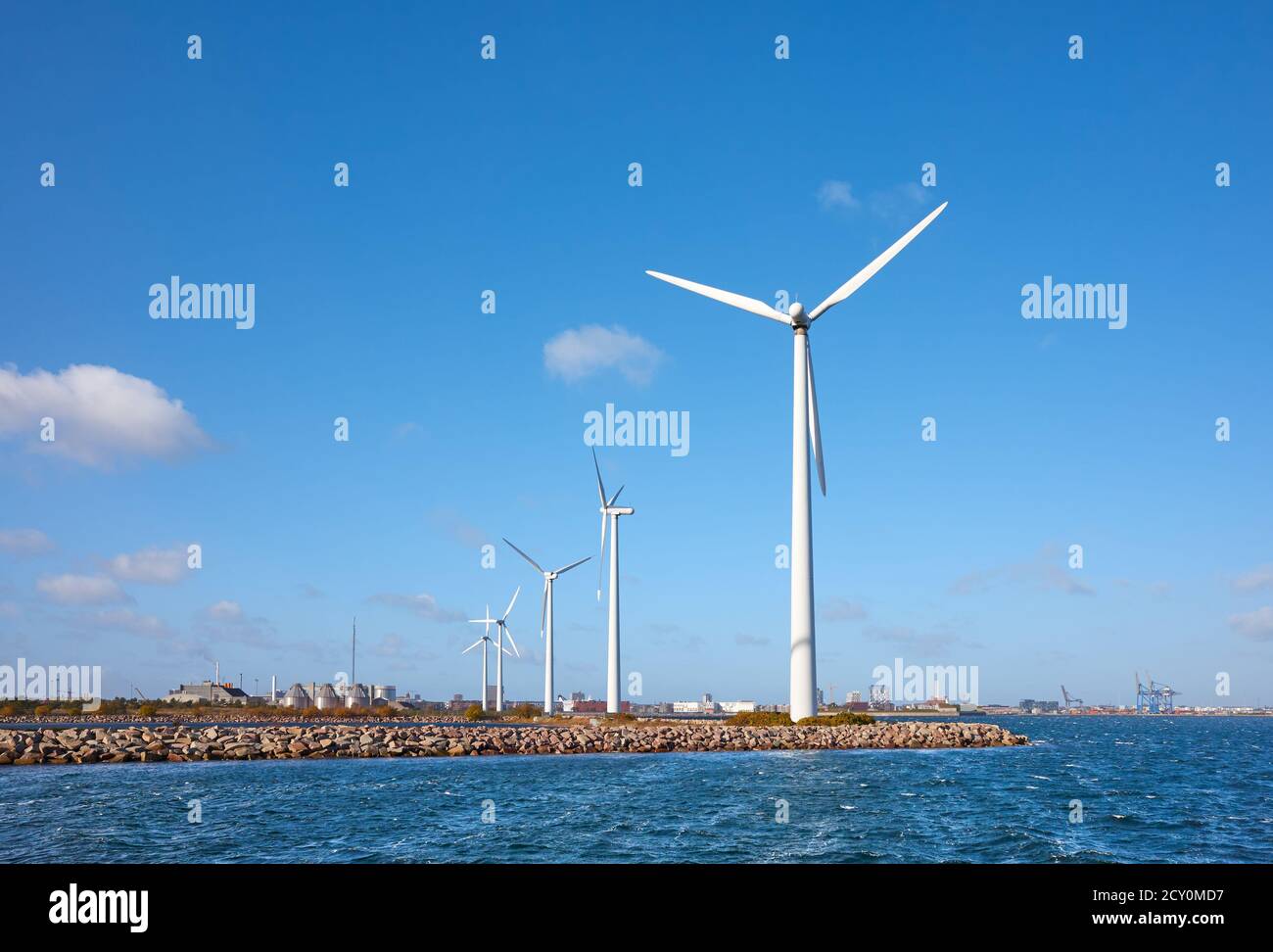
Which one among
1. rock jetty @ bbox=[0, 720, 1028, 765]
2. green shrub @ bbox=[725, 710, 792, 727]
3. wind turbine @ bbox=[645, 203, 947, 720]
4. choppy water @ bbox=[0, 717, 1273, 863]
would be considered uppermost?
wind turbine @ bbox=[645, 203, 947, 720]

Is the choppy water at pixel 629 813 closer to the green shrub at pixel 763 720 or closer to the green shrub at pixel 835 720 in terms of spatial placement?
the green shrub at pixel 835 720

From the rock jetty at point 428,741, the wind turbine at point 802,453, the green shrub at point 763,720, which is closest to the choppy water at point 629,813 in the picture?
the rock jetty at point 428,741

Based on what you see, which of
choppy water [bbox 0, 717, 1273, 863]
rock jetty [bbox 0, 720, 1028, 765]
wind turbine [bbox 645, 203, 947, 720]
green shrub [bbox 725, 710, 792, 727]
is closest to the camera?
choppy water [bbox 0, 717, 1273, 863]

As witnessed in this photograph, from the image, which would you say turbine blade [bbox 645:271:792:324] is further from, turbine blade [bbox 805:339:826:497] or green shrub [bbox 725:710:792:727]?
green shrub [bbox 725:710:792:727]

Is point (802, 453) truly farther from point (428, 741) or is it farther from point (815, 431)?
point (428, 741)

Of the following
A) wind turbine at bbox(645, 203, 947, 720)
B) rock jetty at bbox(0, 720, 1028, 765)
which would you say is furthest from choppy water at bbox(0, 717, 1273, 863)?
wind turbine at bbox(645, 203, 947, 720)

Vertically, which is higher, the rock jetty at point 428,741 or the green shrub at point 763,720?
the rock jetty at point 428,741
